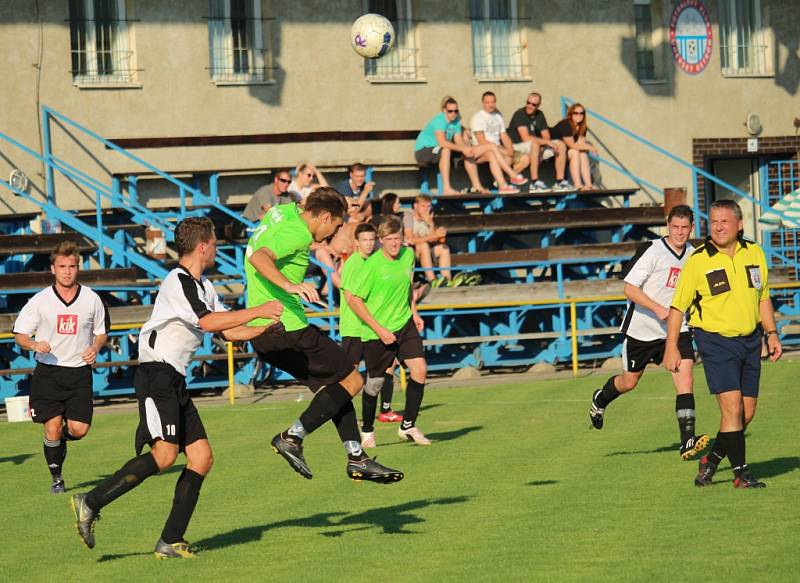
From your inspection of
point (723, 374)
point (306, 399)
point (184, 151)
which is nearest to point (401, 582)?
point (723, 374)

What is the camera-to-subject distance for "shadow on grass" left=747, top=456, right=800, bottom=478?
1096 cm

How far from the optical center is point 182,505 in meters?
8.48

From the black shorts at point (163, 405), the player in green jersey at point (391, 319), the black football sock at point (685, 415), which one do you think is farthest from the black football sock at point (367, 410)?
the black shorts at point (163, 405)

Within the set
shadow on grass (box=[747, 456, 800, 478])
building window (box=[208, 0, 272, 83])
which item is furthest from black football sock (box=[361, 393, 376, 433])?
building window (box=[208, 0, 272, 83])

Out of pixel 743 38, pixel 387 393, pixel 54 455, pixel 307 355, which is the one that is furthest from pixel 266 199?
pixel 307 355

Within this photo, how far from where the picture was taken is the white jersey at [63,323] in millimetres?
Answer: 12102

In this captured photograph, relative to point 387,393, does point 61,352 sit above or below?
above

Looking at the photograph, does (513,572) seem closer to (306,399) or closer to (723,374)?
(723,374)

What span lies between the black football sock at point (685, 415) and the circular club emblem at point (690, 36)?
57.4 ft

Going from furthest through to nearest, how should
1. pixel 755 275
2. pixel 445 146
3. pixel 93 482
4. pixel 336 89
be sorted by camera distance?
pixel 336 89 → pixel 445 146 → pixel 93 482 → pixel 755 275

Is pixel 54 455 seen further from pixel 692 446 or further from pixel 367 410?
pixel 692 446

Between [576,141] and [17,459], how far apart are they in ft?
46.5

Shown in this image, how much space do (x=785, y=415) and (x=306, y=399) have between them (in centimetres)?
663

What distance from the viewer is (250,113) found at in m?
25.0
